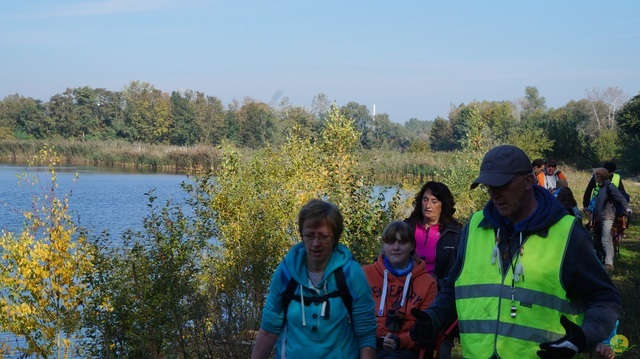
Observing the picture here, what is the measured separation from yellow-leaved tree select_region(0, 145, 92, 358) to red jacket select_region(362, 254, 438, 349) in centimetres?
664

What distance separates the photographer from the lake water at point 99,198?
21837 millimetres

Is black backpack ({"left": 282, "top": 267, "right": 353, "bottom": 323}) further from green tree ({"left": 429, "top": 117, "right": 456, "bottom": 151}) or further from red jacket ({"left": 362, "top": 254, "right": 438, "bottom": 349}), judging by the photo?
green tree ({"left": 429, "top": 117, "right": 456, "bottom": 151})

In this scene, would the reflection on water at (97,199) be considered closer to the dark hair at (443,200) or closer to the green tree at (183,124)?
the dark hair at (443,200)

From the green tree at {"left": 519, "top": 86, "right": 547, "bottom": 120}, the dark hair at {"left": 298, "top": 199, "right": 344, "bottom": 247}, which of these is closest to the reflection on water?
the dark hair at {"left": 298, "top": 199, "right": 344, "bottom": 247}

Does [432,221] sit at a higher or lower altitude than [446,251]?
higher

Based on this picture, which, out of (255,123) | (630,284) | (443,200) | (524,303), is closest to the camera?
(524,303)

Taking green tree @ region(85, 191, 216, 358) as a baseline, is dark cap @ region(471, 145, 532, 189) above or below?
above

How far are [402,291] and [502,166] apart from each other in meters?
2.22

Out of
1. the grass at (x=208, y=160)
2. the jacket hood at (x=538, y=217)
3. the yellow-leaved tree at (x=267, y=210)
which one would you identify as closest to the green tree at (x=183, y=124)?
the grass at (x=208, y=160)

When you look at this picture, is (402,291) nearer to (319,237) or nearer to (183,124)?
(319,237)

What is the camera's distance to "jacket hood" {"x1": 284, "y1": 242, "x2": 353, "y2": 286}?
425 centimetres

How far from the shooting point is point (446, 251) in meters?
6.16

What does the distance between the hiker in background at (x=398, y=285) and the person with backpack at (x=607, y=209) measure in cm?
839

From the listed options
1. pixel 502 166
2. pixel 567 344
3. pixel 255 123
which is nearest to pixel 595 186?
pixel 502 166
